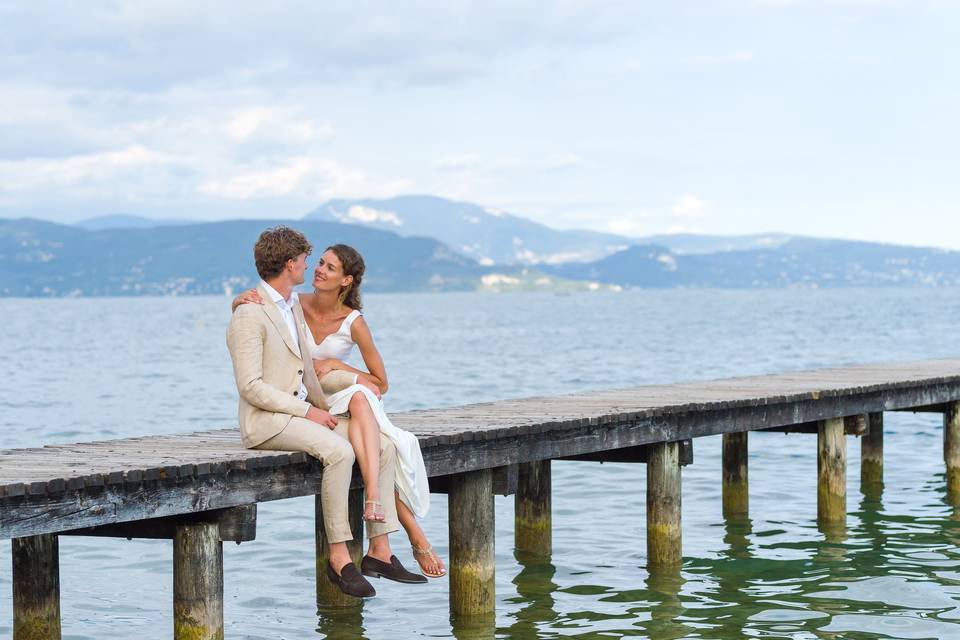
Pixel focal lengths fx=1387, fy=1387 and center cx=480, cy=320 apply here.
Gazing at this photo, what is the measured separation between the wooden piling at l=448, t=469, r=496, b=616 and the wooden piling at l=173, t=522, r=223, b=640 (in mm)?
2437

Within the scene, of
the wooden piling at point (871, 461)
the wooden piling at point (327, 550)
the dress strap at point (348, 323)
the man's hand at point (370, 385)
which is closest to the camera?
the man's hand at point (370, 385)

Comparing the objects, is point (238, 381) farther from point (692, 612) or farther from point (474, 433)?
point (692, 612)

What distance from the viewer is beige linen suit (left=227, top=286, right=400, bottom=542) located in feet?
28.8

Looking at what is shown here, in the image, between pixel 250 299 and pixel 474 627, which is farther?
pixel 474 627

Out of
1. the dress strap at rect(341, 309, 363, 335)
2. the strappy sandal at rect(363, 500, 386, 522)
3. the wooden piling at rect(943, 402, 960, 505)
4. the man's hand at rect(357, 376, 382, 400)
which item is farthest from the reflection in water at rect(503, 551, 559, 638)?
the wooden piling at rect(943, 402, 960, 505)

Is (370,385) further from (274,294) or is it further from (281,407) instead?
(274,294)

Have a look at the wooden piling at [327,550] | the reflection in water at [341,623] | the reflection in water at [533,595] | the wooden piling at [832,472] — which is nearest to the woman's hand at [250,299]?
the wooden piling at [327,550]

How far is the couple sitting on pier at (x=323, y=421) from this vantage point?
882 cm

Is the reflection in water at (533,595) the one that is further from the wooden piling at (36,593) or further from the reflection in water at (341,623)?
the wooden piling at (36,593)

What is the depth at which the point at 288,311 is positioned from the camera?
905cm

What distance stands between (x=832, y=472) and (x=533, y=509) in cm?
374

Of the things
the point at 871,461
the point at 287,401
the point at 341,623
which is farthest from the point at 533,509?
the point at 871,461

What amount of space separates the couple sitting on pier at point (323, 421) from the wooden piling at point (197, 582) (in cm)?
74

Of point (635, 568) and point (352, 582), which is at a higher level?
point (352, 582)
